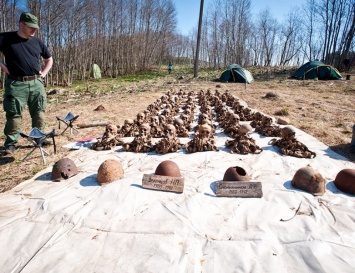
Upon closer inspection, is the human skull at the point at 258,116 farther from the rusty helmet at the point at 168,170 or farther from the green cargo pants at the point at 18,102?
the green cargo pants at the point at 18,102

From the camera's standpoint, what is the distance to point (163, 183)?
3.24m

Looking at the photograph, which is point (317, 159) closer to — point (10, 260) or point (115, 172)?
point (115, 172)

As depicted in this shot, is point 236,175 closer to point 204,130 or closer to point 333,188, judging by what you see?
point 333,188

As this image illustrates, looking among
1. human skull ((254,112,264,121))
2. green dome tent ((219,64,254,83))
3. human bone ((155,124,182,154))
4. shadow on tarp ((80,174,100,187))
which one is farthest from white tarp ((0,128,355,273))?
green dome tent ((219,64,254,83))

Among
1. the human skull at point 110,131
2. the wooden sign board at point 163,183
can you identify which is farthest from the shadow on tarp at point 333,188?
the human skull at point 110,131

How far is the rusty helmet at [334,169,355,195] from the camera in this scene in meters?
3.21

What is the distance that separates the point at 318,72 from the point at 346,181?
59.9 feet

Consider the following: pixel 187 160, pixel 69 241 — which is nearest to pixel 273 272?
pixel 69 241

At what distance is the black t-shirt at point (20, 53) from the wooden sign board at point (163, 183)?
3.06 metres

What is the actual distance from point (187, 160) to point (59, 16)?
17.7 meters

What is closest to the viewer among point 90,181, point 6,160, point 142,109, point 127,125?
point 90,181

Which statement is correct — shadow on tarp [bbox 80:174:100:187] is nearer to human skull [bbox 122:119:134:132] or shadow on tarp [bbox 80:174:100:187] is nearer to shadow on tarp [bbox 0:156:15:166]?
shadow on tarp [bbox 0:156:15:166]

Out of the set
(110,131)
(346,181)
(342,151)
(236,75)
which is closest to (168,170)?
(110,131)

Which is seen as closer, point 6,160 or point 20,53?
point 20,53
